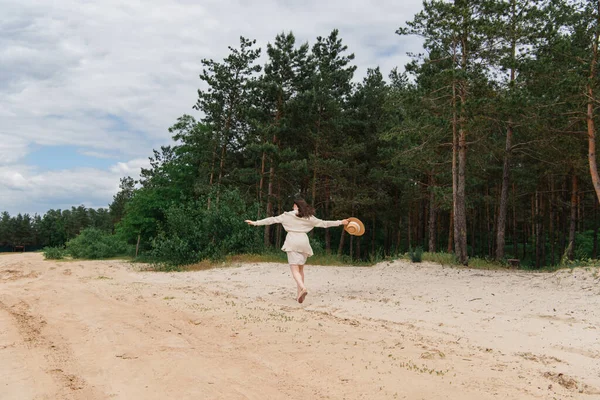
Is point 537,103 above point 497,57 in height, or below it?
below

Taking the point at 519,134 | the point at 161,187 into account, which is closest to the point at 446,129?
the point at 519,134

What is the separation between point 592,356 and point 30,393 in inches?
249

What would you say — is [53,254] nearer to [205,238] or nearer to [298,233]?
[205,238]

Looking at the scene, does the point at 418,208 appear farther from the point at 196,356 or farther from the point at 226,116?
the point at 196,356

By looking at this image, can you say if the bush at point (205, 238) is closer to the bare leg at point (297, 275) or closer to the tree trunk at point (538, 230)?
the bare leg at point (297, 275)

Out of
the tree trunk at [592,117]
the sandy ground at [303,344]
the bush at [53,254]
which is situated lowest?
the bush at [53,254]

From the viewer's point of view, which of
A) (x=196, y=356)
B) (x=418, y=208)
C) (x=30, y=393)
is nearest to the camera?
(x=30, y=393)

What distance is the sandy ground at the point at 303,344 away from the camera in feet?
13.5

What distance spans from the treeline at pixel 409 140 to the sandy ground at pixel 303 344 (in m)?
9.41

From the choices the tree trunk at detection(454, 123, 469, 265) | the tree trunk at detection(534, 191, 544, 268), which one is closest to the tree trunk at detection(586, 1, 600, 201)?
the tree trunk at detection(454, 123, 469, 265)

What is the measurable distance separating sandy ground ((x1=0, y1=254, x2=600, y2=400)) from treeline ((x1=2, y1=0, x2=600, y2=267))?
9413 millimetres

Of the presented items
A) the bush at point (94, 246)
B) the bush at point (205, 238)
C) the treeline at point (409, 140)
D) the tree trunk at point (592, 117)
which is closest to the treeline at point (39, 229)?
the bush at point (94, 246)

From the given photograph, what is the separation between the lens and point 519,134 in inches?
1015

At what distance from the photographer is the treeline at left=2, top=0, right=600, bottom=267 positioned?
18.4 m
